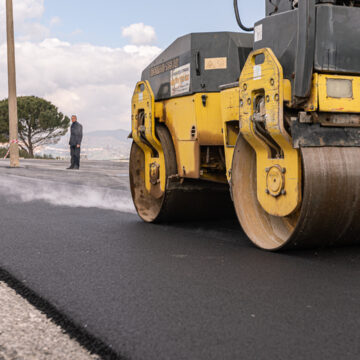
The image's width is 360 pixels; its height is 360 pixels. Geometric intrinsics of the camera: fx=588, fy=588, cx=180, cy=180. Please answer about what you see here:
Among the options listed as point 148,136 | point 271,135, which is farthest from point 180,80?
point 271,135

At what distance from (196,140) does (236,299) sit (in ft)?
7.62

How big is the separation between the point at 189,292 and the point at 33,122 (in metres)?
49.4

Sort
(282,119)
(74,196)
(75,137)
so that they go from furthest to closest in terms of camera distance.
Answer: (75,137) → (74,196) → (282,119)

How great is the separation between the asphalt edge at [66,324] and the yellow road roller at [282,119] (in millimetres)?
Result: 1619

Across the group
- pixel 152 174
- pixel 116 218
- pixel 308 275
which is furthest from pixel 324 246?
pixel 116 218

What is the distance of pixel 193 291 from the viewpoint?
10.00ft

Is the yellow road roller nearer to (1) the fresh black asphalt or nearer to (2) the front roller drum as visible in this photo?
(2) the front roller drum

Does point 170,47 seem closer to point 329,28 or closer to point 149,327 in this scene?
point 329,28

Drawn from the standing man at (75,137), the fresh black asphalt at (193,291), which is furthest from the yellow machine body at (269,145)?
the standing man at (75,137)

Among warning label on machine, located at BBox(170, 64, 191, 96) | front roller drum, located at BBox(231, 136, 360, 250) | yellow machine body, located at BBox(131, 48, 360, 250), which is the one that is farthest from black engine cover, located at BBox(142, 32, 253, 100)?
front roller drum, located at BBox(231, 136, 360, 250)

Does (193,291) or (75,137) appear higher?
(75,137)

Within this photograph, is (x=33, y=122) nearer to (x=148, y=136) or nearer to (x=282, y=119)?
(x=148, y=136)

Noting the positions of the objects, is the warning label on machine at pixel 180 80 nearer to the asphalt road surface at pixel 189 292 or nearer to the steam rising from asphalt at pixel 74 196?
the asphalt road surface at pixel 189 292

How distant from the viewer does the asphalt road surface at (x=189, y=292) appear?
7.49 feet
